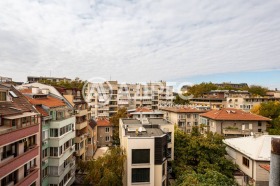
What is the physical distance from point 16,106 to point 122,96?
69013 mm

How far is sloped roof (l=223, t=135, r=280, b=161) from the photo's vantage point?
25094 millimetres

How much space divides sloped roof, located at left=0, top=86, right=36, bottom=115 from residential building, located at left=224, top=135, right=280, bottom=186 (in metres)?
24.6

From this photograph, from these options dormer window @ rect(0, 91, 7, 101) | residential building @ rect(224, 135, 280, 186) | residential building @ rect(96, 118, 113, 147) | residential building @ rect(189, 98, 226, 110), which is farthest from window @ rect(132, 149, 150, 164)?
residential building @ rect(189, 98, 226, 110)

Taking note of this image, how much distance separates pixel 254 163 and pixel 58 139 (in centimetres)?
2235

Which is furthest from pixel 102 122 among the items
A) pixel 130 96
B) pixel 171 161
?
pixel 130 96

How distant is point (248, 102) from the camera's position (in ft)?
259

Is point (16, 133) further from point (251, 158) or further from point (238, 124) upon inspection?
point (238, 124)

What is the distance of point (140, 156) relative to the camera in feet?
77.0

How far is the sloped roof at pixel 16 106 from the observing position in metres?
17.5

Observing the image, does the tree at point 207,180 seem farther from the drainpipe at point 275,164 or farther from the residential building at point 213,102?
the residential building at point 213,102

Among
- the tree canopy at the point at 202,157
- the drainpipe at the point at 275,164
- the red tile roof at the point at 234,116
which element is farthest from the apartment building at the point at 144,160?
the red tile roof at the point at 234,116

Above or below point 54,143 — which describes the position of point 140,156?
below

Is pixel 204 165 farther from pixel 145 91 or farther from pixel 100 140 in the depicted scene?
pixel 145 91

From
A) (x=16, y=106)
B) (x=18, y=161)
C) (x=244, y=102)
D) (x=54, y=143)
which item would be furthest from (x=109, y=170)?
(x=244, y=102)
